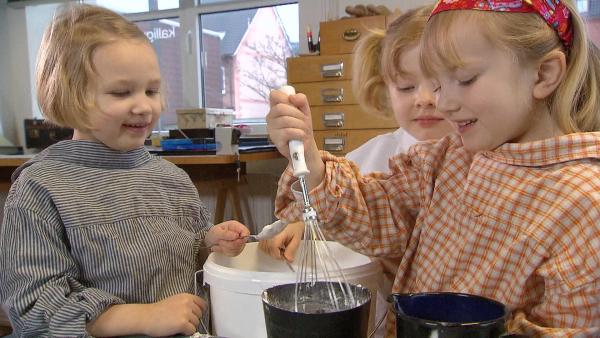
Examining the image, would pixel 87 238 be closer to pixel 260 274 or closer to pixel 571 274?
pixel 260 274

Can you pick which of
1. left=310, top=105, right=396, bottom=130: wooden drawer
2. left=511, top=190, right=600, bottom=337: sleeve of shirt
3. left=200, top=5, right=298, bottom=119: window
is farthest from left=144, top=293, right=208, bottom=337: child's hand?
left=200, top=5, right=298, bottom=119: window

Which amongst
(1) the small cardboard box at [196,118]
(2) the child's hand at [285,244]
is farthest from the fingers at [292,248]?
(1) the small cardboard box at [196,118]

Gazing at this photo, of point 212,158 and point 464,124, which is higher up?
point 464,124

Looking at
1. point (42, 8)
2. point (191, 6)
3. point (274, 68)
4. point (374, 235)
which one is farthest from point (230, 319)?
point (42, 8)

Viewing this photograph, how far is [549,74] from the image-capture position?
2.07ft

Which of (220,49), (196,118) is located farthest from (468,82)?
(220,49)

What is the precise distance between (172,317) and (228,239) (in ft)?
0.52

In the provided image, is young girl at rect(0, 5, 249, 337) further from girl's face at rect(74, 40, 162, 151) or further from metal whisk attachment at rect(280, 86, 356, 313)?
metal whisk attachment at rect(280, 86, 356, 313)

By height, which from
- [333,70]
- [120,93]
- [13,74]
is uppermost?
[13,74]

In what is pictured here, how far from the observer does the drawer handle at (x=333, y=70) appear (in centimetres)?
245

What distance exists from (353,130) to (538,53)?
1834mm

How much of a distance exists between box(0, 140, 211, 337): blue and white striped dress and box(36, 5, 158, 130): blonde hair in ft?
0.19

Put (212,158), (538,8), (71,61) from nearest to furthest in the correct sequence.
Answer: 1. (538,8)
2. (71,61)
3. (212,158)

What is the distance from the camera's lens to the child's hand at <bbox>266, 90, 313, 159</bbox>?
63cm
